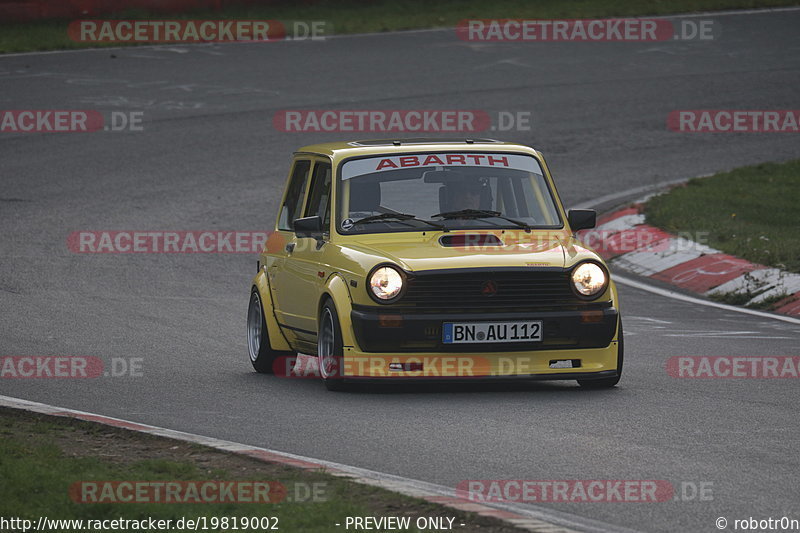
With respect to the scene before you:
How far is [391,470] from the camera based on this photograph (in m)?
7.05

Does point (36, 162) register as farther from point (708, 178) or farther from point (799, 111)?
point (799, 111)

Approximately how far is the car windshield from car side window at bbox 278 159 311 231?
0.85 metres

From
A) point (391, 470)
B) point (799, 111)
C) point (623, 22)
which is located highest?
point (623, 22)

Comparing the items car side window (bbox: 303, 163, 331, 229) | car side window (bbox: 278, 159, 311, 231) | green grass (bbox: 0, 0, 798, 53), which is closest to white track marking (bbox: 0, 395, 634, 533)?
car side window (bbox: 303, 163, 331, 229)

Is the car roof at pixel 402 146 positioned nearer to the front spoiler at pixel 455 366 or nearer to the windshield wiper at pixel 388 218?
the windshield wiper at pixel 388 218

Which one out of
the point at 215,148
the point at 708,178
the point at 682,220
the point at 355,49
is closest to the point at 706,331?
the point at 682,220

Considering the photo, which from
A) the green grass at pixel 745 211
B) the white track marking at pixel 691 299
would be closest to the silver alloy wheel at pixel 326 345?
the white track marking at pixel 691 299

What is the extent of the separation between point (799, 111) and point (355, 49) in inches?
352

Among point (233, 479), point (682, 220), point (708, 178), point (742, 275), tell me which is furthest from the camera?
point (708, 178)

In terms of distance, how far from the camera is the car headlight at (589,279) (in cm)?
941

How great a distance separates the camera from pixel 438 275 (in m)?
9.24

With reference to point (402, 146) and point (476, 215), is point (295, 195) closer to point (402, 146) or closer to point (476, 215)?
point (402, 146)

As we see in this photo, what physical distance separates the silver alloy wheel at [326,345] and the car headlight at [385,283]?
1.69 ft

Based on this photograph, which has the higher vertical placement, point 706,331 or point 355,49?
point 355,49
